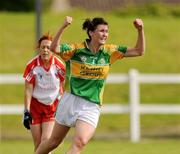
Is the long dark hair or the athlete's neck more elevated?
the long dark hair

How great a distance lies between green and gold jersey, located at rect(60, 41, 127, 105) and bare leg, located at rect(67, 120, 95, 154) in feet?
1.19

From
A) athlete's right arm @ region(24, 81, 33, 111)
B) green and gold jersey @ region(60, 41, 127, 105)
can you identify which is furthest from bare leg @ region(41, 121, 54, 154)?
green and gold jersey @ region(60, 41, 127, 105)

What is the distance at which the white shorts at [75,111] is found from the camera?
37.2 ft

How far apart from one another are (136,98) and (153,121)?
181 inches

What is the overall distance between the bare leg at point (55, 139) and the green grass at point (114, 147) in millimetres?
4150

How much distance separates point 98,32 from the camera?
11.3 metres

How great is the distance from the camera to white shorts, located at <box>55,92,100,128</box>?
37.2ft

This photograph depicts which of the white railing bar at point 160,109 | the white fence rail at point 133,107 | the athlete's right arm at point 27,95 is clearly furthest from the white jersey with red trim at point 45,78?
the white railing bar at point 160,109

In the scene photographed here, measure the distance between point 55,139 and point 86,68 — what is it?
993 mm

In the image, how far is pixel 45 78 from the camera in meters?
13.1

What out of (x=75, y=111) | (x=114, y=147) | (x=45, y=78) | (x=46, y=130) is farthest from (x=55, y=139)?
(x=114, y=147)

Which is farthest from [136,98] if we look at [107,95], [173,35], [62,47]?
[173,35]

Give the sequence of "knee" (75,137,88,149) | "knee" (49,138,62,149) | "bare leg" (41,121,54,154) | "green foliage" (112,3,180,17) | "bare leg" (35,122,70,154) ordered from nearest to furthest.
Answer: "knee" (75,137,88,149)
"bare leg" (35,122,70,154)
"knee" (49,138,62,149)
"bare leg" (41,121,54,154)
"green foliage" (112,3,180,17)

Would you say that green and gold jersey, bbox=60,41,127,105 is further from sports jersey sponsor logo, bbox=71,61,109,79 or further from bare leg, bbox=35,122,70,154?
bare leg, bbox=35,122,70,154
